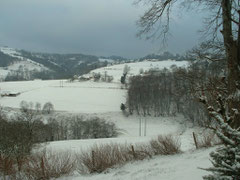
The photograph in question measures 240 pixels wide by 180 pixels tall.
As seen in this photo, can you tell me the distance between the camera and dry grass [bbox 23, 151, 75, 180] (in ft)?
28.5

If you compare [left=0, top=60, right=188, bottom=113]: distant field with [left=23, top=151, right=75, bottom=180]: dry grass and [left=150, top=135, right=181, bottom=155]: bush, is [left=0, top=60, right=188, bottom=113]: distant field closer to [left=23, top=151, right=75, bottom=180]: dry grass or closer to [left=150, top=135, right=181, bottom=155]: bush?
[left=150, top=135, right=181, bottom=155]: bush

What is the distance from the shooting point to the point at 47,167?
8875 millimetres

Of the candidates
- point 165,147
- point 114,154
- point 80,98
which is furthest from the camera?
point 80,98

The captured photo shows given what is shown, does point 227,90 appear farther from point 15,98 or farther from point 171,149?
point 15,98

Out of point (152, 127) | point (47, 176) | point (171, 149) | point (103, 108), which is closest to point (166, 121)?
point (152, 127)

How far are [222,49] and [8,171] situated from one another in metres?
9.15

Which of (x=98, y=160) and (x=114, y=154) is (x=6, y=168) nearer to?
(x=98, y=160)

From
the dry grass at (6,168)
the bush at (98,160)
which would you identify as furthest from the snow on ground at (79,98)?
the dry grass at (6,168)

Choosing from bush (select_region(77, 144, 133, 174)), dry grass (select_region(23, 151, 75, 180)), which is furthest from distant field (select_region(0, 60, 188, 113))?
dry grass (select_region(23, 151, 75, 180))

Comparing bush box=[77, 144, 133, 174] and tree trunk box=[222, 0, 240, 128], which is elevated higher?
tree trunk box=[222, 0, 240, 128]

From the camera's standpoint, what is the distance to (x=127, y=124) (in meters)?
62.4

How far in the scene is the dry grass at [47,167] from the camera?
342 inches

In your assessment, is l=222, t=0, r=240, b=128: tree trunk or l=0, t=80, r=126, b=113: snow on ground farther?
l=0, t=80, r=126, b=113: snow on ground

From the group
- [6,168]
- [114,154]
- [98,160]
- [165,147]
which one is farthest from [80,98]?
[6,168]
